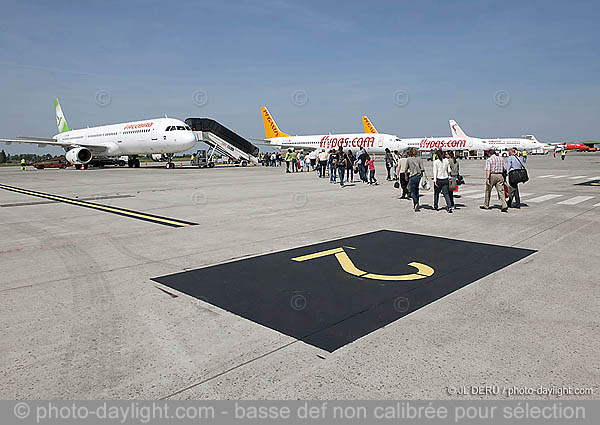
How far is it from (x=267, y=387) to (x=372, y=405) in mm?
765

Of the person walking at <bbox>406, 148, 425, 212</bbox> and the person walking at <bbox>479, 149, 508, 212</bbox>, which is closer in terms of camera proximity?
the person walking at <bbox>479, 149, 508, 212</bbox>

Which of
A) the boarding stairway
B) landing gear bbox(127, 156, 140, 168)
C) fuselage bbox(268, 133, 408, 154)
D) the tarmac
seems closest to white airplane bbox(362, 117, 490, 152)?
fuselage bbox(268, 133, 408, 154)

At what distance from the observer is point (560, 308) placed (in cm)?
454

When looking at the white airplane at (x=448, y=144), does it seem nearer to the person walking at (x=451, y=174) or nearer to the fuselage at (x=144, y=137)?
the fuselage at (x=144, y=137)

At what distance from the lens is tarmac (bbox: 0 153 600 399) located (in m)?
3.19

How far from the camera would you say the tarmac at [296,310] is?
3.19m

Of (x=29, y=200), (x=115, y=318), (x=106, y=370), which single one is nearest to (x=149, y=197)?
(x=29, y=200)


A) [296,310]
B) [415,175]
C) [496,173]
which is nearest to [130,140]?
[415,175]

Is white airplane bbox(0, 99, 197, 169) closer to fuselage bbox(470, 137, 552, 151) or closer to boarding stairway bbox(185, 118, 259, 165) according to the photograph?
boarding stairway bbox(185, 118, 259, 165)

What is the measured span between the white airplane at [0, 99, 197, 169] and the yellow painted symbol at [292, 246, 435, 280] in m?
30.7

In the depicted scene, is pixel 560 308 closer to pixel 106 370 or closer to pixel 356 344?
pixel 356 344

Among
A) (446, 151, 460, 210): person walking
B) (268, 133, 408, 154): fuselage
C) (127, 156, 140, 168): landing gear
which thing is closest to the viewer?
(446, 151, 460, 210): person walking

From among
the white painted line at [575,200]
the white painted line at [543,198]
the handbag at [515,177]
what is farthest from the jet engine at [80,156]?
the white painted line at [575,200]

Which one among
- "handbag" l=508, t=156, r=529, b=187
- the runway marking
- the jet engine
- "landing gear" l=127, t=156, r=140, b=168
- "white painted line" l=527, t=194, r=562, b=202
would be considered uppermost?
the jet engine
